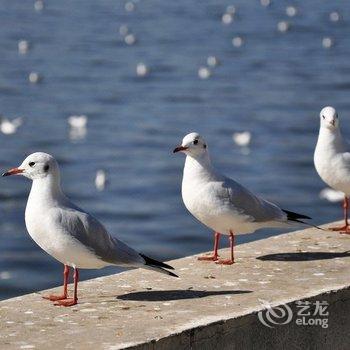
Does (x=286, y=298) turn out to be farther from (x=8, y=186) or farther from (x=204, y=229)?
(x=8, y=186)

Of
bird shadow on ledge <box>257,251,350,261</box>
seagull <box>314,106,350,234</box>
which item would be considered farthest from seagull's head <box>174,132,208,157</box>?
seagull <box>314,106,350,234</box>

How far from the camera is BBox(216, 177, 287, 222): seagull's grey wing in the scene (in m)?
11.4

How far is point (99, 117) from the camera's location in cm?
4097

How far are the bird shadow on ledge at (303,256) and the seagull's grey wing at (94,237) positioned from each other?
4.70 feet

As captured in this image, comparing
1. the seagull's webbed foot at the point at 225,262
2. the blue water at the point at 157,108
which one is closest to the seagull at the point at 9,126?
the blue water at the point at 157,108

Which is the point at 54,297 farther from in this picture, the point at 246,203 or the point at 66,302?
the point at 246,203

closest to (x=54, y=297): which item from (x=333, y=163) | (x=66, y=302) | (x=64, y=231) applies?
(x=66, y=302)

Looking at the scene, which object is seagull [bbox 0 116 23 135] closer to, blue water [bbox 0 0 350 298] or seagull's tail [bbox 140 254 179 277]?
blue water [bbox 0 0 350 298]

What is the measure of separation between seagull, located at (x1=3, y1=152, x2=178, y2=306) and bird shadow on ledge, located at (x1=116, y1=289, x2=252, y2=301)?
15 centimetres

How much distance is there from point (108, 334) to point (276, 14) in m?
68.9

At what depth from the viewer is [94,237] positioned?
10.1m

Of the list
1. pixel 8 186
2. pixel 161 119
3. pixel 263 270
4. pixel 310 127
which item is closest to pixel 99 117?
pixel 161 119

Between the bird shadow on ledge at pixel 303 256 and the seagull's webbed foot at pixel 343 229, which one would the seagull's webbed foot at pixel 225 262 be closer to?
the bird shadow on ledge at pixel 303 256

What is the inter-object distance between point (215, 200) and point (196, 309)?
1.93m
